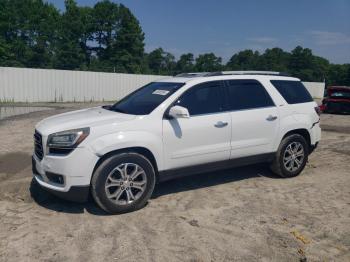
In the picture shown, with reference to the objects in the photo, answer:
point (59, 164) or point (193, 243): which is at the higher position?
Answer: point (59, 164)

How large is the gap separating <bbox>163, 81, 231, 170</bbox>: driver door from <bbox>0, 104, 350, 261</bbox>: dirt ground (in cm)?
64

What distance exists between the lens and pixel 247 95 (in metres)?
5.95

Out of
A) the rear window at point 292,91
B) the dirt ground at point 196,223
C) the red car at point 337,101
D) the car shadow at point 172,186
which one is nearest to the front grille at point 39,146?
the car shadow at point 172,186

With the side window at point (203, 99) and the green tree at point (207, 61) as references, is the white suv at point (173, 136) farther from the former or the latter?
the green tree at point (207, 61)

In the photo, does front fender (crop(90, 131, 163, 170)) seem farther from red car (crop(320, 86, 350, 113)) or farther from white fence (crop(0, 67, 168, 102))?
white fence (crop(0, 67, 168, 102))

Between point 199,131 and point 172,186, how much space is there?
4.04 feet

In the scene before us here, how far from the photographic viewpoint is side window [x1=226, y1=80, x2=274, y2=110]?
5773mm

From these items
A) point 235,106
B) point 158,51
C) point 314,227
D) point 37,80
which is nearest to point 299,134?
point 235,106

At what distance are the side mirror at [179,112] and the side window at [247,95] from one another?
105cm

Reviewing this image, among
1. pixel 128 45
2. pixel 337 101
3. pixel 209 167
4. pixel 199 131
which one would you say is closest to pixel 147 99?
pixel 199 131

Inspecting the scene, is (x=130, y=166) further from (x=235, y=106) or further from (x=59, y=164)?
(x=235, y=106)

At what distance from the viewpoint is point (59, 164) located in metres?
4.49

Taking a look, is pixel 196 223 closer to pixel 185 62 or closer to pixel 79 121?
pixel 79 121

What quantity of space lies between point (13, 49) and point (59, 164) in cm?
4572
